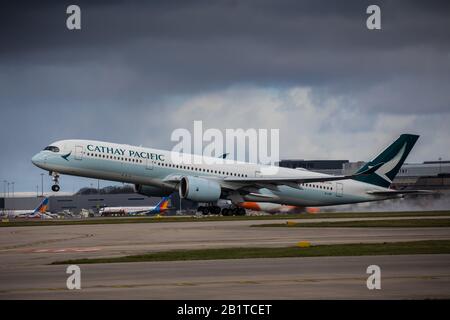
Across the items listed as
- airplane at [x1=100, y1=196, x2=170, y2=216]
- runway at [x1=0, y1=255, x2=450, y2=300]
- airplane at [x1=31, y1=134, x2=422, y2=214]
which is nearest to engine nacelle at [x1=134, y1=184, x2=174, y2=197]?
airplane at [x1=31, y1=134, x2=422, y2=214]

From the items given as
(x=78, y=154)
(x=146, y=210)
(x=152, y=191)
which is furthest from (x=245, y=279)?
(x=146, y=210)

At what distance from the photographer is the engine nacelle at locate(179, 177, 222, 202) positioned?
6988 cm

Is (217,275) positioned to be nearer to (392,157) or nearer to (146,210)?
(392,157)

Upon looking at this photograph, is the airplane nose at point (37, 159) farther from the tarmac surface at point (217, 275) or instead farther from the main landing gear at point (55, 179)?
the tarmac surface at point (217, 275)

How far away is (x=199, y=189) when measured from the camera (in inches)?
2766

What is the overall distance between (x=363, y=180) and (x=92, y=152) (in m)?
27.7

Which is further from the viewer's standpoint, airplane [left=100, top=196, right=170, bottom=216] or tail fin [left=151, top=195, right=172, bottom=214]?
airplane [left=100, top=196, right=170, bottom=216]

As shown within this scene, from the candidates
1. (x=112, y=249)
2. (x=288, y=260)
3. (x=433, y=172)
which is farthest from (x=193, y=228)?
(x=433, y=172)

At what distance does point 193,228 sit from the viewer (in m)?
50.8

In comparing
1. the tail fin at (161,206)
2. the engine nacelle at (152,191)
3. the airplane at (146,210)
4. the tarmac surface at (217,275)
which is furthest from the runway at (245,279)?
the tail fin at (161,206)

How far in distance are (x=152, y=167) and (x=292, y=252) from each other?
40.1 m

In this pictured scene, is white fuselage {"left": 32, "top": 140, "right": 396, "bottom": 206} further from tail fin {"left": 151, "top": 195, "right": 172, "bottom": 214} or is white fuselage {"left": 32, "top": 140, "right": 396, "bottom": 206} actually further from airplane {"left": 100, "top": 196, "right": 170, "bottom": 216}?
tail fin {"left": 151, "top": 195, "right": 172, "bottom": 214}

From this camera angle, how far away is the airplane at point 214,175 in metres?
67.9
